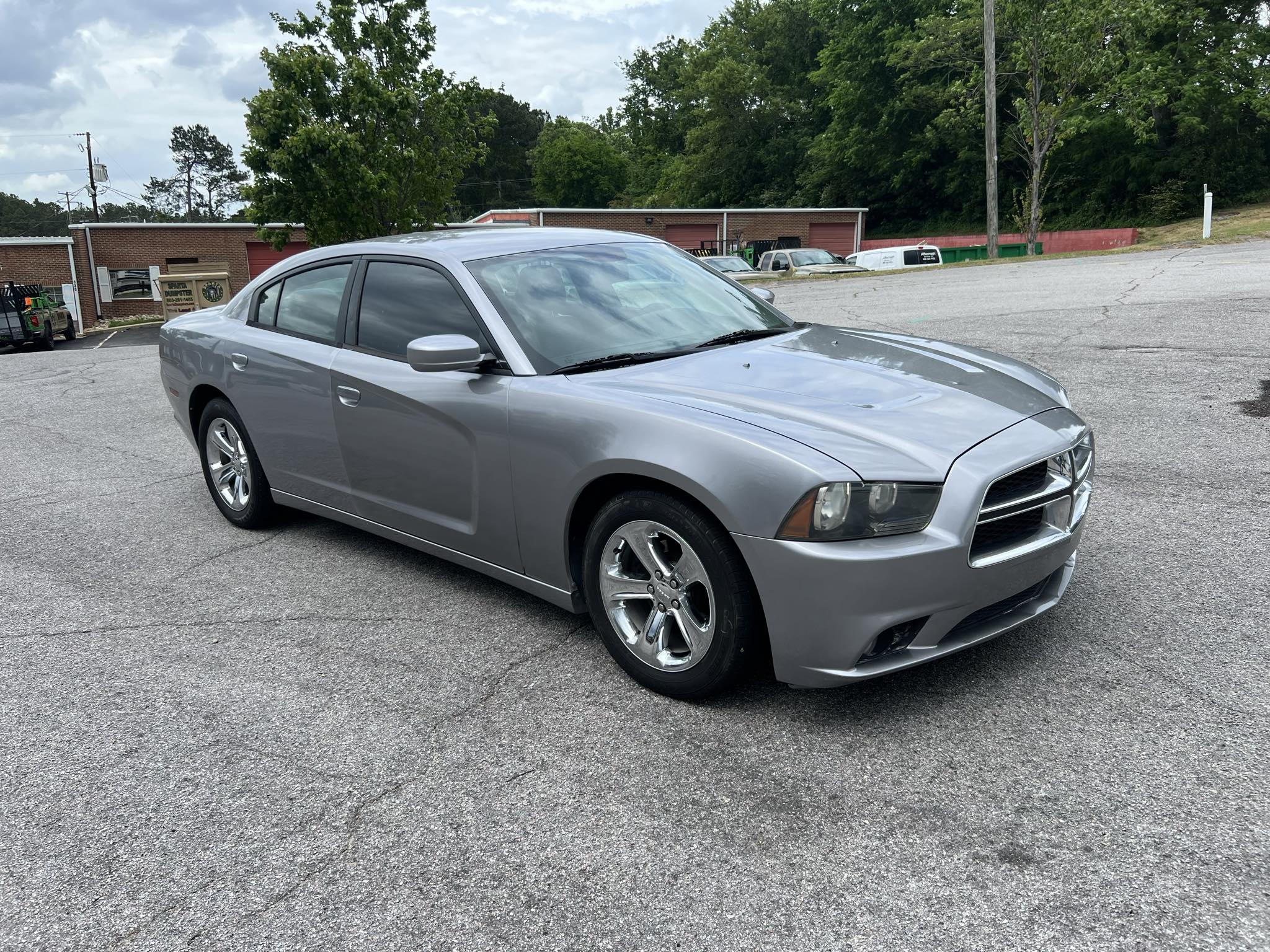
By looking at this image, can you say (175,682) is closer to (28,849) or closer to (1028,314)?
(28,849)

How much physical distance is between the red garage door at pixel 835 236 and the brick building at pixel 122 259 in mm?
28046

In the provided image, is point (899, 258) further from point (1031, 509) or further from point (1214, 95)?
point (1031, 509)

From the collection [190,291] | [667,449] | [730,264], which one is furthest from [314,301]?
[190,291]

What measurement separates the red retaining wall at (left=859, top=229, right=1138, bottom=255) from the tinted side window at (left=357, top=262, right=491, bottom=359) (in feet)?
132

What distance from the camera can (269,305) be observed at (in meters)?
5.27

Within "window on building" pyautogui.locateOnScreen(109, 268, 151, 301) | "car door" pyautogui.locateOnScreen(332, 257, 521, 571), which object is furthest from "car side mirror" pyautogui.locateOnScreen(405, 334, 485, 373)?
"window on building" pyautogui.locateOnScreen(109, 268, 151, 301)

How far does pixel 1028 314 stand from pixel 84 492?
34.7 ft

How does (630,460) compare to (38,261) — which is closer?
(630,460)

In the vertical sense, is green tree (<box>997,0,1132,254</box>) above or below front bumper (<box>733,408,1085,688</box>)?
above

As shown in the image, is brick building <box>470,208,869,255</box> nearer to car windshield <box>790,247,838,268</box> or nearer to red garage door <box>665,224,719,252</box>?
red garage door <box>665,224,719,252</box>

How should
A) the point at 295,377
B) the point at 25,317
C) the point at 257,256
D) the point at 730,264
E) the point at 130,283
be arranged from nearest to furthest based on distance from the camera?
the point at 295,377 < the point at 25,317 < the point at 730,264 < the point at 130,283 < the point at 257,256

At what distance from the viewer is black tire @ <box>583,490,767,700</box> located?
3.01m

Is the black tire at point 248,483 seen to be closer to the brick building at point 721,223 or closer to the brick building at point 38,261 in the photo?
the brick building at point 721,223

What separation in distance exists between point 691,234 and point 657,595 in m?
49.4
